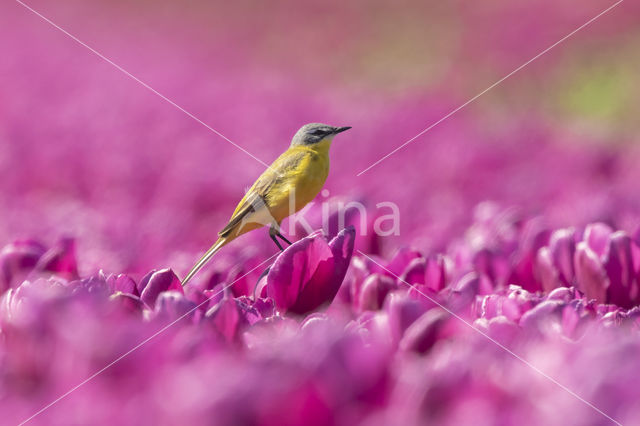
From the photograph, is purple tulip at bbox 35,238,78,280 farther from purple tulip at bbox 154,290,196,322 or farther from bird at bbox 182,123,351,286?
bird at bbox 182,123,351,286

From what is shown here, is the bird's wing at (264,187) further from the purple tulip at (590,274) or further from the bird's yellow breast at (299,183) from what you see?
the purple tulip at (590,274)

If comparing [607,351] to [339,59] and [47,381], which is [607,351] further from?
[339,59]

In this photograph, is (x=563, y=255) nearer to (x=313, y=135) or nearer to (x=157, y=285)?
(x=157, y=285)

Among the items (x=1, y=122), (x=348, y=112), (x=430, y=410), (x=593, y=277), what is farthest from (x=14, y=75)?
(x=430, y=410)

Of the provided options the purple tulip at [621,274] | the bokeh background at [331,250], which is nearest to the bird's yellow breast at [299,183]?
the bokeh background at [331,250]

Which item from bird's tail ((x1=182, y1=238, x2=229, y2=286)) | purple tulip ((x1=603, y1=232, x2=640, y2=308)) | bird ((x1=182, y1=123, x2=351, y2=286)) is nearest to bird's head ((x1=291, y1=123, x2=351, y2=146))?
bird ((x1=182, y1=123, x2=351, y2=286))
